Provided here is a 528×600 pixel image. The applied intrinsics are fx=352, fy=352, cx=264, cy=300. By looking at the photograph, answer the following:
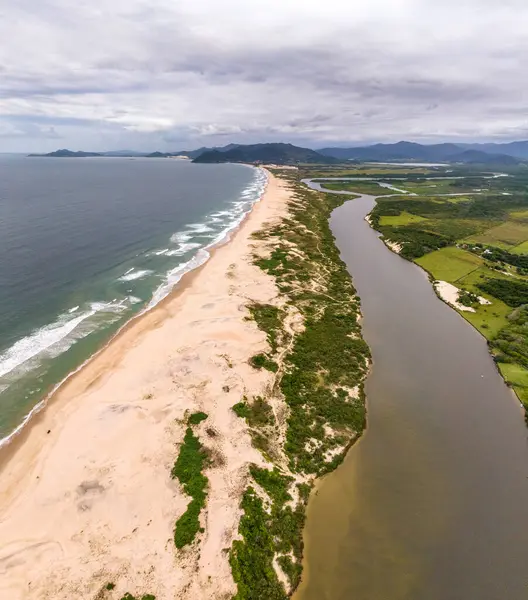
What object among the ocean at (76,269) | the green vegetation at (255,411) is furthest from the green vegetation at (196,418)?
the ocean at (76,269)

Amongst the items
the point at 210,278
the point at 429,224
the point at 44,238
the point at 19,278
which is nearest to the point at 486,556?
the point at 210,278

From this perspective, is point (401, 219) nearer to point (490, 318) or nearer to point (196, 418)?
point (490, 318)

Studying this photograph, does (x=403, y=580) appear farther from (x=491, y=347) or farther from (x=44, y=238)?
(x=44, y=238)

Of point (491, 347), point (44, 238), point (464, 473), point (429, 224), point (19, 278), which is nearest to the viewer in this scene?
point (464, 473)

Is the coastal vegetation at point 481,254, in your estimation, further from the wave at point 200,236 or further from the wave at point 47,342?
the wave at point 47,342

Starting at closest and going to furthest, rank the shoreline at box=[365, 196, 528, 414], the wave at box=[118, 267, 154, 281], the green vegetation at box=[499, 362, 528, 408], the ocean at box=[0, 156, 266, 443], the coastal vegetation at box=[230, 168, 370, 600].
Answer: the coastal vegetation at box=[230, 168, 370, 600]
the shoreline at box=[365, 196, 528, 414]
the green vegetation at box=[499, 362, 528, 408]
the ocean at box=[0, 156, 266, 443]
the wave at box=[118, 267, 154, 281]

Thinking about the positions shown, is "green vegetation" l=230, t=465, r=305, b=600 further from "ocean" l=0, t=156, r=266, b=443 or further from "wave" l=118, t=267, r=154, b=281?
"wave" l=118, t=267, r=154, b=281

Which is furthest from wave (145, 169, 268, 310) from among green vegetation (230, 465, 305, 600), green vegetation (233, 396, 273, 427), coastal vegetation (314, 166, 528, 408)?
coastal vegetation (314, 166, 528, 408)
